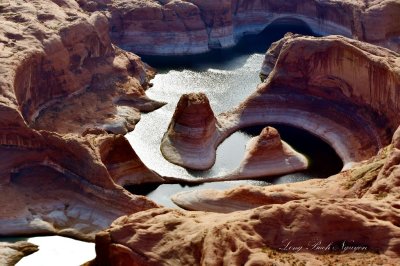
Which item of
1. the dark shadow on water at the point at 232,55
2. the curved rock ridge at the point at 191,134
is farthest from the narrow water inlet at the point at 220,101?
the curved rock ridge at the point at 191,134

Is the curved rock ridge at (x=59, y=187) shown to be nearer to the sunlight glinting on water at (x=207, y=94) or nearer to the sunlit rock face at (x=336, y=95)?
the sunlight glinting on water at (x=207, y=94)

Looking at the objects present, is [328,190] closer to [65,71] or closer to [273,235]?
[273,235]

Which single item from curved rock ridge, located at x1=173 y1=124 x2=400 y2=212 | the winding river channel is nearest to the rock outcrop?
the winding river channel

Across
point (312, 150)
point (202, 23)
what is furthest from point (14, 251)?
point (202, 23)

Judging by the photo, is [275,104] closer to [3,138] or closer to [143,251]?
[3,138]

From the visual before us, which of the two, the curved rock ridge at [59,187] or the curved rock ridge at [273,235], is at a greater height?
the curved rock ridge at [273,235]

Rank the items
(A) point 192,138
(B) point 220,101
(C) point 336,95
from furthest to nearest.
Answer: (B) point 220,101
(C) point 336,95
(A) point 192,138

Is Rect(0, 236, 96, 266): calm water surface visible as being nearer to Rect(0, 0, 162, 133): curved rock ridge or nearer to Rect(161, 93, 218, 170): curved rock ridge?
Rect(0, 0, 162, 133): curved rock ridge
